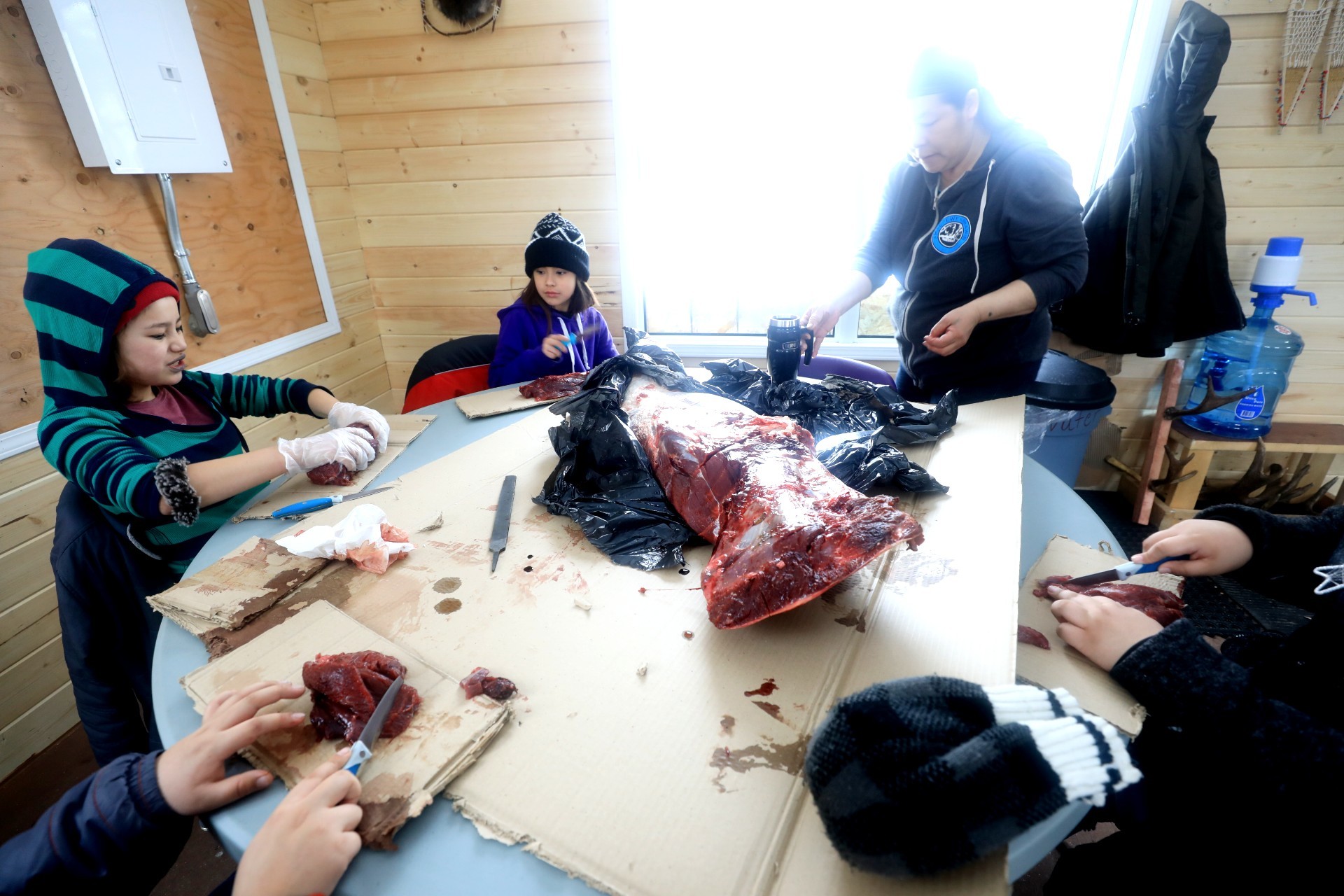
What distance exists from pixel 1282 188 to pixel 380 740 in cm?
337

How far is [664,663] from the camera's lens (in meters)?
0.81

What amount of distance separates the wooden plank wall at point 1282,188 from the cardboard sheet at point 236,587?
10.0 ft

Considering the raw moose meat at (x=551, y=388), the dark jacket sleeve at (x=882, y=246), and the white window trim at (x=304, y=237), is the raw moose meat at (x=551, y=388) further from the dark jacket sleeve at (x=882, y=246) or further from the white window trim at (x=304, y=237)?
the white window trim at (x=304, y=237)

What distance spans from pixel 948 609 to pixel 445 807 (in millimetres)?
686

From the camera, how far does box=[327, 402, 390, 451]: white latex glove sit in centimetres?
143

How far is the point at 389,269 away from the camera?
3057mm

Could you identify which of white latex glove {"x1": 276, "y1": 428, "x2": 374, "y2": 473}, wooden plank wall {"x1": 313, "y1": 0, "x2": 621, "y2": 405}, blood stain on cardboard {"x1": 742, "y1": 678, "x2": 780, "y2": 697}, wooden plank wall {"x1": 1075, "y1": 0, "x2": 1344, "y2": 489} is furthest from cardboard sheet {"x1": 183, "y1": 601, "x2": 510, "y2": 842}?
wooden plank wall {"x1": 1075, "y1": 0, "x2": 1344, "y2": 489}

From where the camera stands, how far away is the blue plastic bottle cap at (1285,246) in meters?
2.21

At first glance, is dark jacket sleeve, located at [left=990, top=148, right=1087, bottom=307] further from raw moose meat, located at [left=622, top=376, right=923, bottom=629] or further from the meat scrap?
the meat scrap

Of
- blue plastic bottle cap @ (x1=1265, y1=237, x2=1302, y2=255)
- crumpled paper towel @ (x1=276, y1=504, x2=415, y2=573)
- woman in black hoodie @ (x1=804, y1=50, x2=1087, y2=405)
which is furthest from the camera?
A: blue plastic bottle cap @ (x1=1265, y1=237, x2=1302, y2=255)

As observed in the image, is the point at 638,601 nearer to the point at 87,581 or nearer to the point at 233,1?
the point at 87,581

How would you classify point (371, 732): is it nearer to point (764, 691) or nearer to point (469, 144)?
point (764, 691)

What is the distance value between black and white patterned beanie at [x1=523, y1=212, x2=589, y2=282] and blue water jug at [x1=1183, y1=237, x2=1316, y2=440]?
245 centimetres

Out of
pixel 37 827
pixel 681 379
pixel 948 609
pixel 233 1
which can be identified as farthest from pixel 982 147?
pixel 233 1
